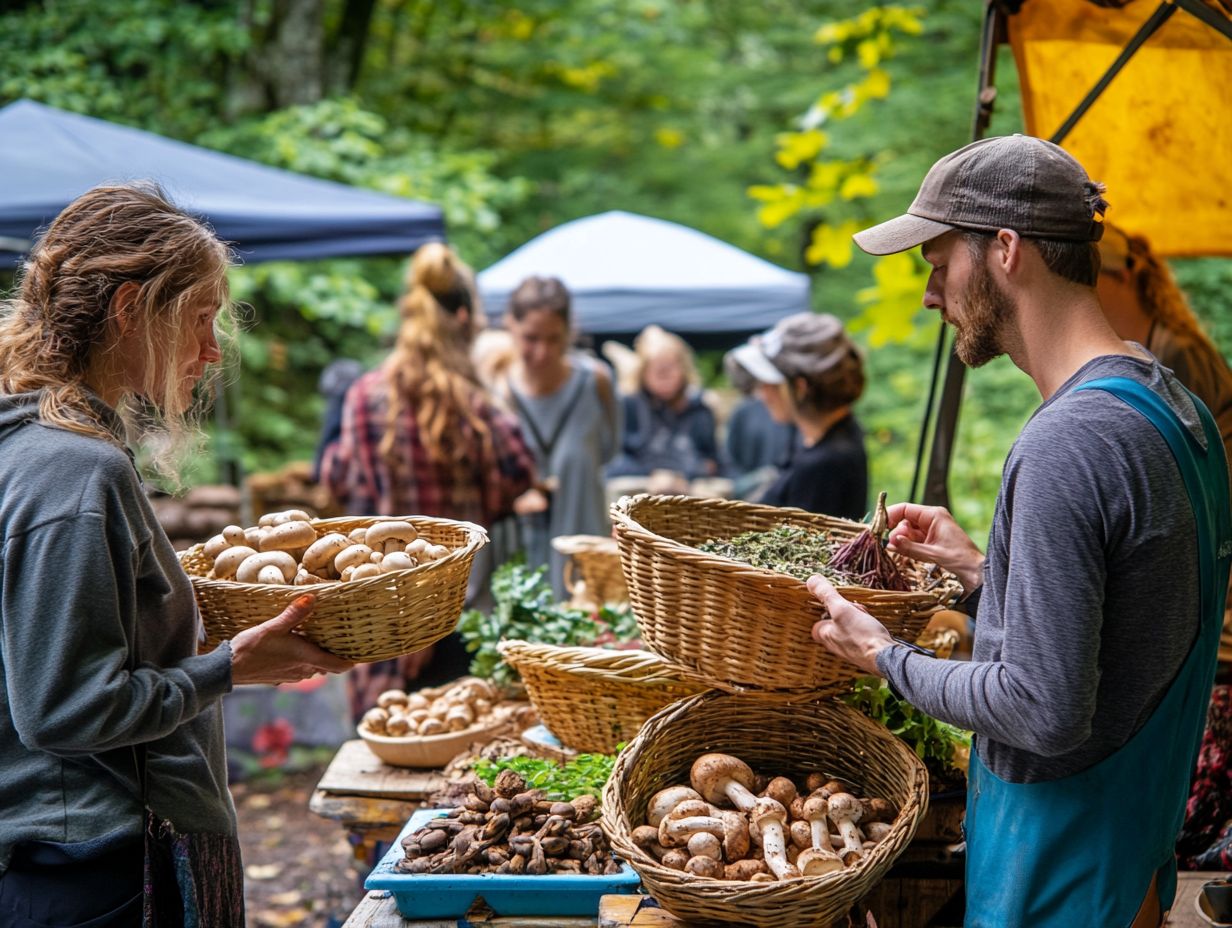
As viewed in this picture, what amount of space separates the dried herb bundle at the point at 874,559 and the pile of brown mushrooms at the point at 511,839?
0.74 m

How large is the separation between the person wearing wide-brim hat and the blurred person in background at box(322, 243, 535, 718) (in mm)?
1191

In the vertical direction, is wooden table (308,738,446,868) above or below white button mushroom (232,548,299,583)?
below

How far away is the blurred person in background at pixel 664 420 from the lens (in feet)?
27.1

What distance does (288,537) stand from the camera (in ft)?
7.67

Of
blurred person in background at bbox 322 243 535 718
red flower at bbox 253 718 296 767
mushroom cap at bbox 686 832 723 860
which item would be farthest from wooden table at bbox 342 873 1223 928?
red flower at bbox 253 718 296 767

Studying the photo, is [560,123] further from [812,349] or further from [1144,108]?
[1144,108]

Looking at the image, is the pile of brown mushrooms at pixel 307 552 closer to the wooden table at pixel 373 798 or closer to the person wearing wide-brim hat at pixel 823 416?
the wooden table at pixel 373 798

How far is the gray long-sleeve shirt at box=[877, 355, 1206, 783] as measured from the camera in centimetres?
163

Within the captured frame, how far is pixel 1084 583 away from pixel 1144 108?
9.59 feet

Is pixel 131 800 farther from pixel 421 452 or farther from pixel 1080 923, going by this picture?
pixel 421 452

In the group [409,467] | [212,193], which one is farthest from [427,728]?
[212,193]

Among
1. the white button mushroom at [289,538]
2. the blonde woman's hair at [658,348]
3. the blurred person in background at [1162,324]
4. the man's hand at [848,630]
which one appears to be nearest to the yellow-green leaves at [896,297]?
the blurred person in background at [1162,324]

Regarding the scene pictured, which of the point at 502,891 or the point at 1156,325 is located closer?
the point at 502,891

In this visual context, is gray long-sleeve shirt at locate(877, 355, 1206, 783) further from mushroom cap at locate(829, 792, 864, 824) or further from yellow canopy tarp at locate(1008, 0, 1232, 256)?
yellow canopy tarp at locate(1008, 0, 1232, 256)
